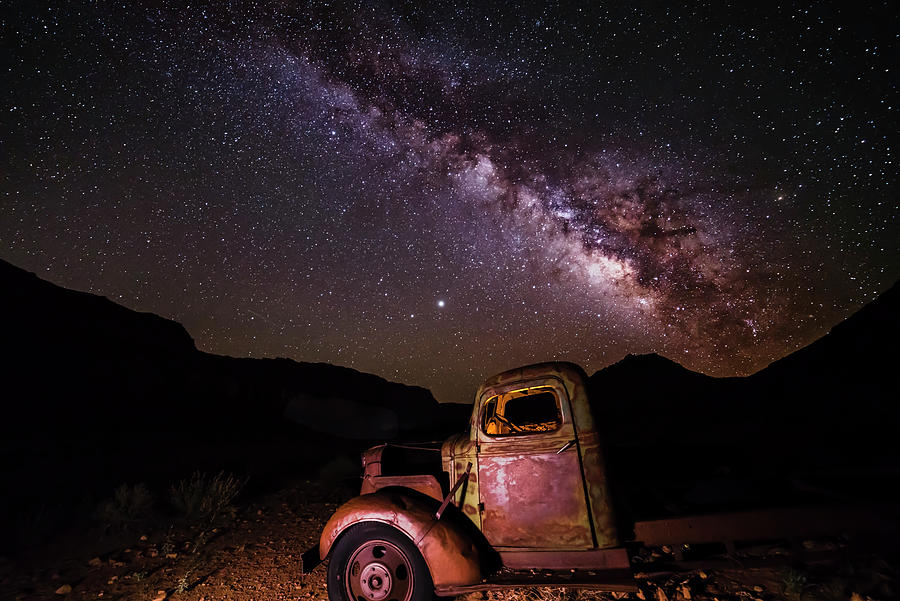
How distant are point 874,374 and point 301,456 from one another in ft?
108

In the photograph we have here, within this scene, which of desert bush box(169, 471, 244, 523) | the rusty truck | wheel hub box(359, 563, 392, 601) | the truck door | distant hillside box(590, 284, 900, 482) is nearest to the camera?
the rusty truck

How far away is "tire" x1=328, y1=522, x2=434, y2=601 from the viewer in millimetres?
3703

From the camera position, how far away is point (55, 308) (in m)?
31.2

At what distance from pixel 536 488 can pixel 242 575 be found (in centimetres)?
419

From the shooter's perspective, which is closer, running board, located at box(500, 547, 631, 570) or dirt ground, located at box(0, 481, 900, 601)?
running board, located at box(500, 547, 631, 570)

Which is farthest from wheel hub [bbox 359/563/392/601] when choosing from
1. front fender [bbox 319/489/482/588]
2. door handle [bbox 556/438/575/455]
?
door handle [bbox 556/438/575/455]

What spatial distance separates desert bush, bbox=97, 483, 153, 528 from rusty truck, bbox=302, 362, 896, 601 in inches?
211

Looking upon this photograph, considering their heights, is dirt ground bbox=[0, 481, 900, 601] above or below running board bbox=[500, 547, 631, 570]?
below

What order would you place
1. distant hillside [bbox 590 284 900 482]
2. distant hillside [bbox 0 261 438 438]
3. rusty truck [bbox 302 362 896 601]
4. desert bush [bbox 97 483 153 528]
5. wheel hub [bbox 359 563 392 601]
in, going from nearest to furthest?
rusty truck [bbox 302 362 896 601], wheel hub [bbox 359 563 392 601], desert bush [bbox 97 483 153 528], distant hillside [bbox 590 284 900 482], distant hillside [bbox 0 261 438 438]

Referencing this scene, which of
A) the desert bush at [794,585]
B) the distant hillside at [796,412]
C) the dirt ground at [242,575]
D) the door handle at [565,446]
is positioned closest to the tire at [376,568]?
the dirt ground at [242,575]

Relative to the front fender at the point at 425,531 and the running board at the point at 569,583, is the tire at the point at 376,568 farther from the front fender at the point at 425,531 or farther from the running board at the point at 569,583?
the running board at the point at 569,583

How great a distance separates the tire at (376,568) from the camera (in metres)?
3.70

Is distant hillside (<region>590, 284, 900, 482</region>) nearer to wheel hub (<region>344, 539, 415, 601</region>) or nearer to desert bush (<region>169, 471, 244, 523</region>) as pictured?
wheel hub (<region>344, 539, 415, 601</region>)

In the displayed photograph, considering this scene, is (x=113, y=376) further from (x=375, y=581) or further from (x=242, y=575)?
(x=375, y=581)
